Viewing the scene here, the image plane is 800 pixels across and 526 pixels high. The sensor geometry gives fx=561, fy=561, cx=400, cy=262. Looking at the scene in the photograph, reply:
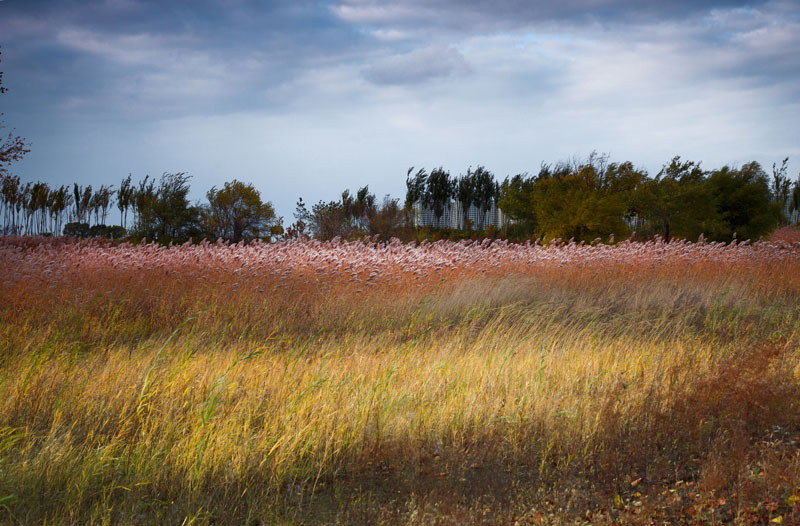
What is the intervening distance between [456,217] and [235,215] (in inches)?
779

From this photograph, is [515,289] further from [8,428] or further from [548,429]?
[8,428]

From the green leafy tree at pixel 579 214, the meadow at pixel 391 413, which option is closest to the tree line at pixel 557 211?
the green leafy tree at pixel 579 214

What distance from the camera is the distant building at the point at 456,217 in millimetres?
42438

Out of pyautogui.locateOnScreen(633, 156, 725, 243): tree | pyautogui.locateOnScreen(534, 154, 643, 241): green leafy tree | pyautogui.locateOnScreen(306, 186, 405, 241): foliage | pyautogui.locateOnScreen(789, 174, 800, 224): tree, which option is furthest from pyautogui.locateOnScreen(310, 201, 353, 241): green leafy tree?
pyautogui.locateOnScreen(789, 174, 800, 224): tree

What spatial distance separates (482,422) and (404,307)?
401 centimetres

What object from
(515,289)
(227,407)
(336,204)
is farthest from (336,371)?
(336,204)

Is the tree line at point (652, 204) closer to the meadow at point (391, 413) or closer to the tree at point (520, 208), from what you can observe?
the tree at point (520, 208)

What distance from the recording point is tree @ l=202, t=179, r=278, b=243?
27516mm

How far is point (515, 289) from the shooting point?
8.57 meters

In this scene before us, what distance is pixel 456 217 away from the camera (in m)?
43.1

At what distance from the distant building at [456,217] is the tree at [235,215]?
15.5 meters

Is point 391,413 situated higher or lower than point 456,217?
lower

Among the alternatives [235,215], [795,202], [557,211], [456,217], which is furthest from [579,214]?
[795,202]

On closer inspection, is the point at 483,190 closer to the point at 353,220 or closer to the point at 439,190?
the point at 439,190
